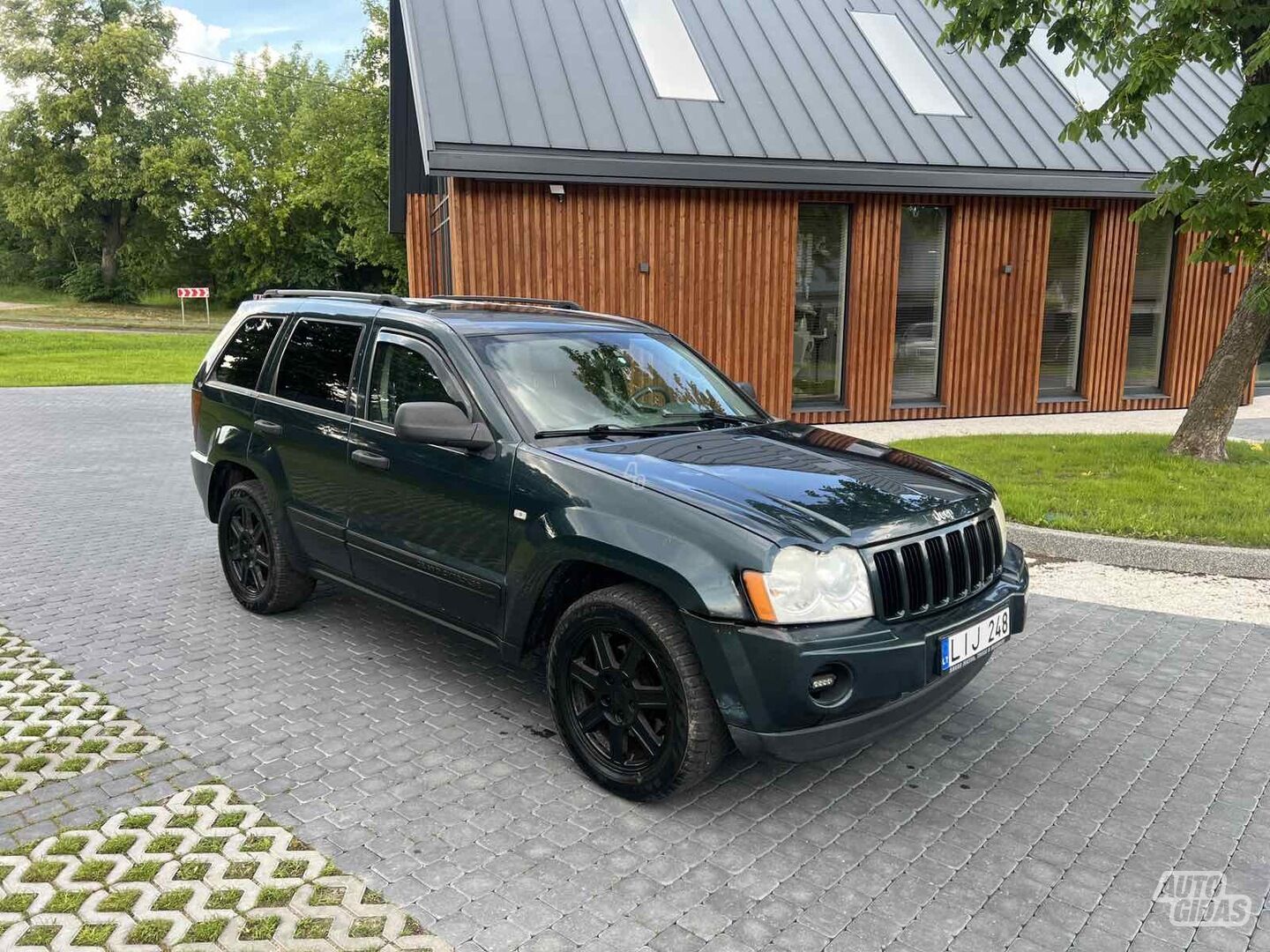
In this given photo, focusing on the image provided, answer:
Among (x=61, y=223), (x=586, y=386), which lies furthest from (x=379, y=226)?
(x=586, y=386)

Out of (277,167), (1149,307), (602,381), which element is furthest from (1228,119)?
(277,167)

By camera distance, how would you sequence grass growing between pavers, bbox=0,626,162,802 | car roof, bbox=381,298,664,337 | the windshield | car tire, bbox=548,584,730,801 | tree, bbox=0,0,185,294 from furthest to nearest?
tree, bbox=0,0,185,294 < car roof, bbox=381,298,664,337 < the windshield < grass growing between pavers, bbox=0,626,162,802 < car tire, bbox=548,584,730,801

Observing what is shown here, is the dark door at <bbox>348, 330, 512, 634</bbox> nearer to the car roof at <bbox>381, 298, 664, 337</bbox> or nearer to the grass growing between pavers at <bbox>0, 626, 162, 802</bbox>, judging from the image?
the car roof at <bbox>381, 298, 664, 337</bbox>

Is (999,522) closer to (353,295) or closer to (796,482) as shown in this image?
(796,482)

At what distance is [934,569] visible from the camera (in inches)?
137

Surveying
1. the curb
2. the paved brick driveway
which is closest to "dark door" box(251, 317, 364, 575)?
the paved brick driveway

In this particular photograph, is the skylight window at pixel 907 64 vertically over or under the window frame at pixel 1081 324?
over

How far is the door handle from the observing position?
14.3 feet

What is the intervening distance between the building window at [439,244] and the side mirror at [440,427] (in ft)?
26.6

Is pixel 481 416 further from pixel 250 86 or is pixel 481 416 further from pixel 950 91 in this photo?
pixel 250 86

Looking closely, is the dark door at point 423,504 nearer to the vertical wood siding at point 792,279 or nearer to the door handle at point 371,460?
the door handle at point 371,460

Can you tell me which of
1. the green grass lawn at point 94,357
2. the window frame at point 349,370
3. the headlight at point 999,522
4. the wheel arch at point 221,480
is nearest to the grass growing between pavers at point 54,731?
the wheel arch at point 221,480

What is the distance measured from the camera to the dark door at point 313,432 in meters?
4.71

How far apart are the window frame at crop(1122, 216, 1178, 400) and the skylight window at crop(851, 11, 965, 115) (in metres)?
3.70
